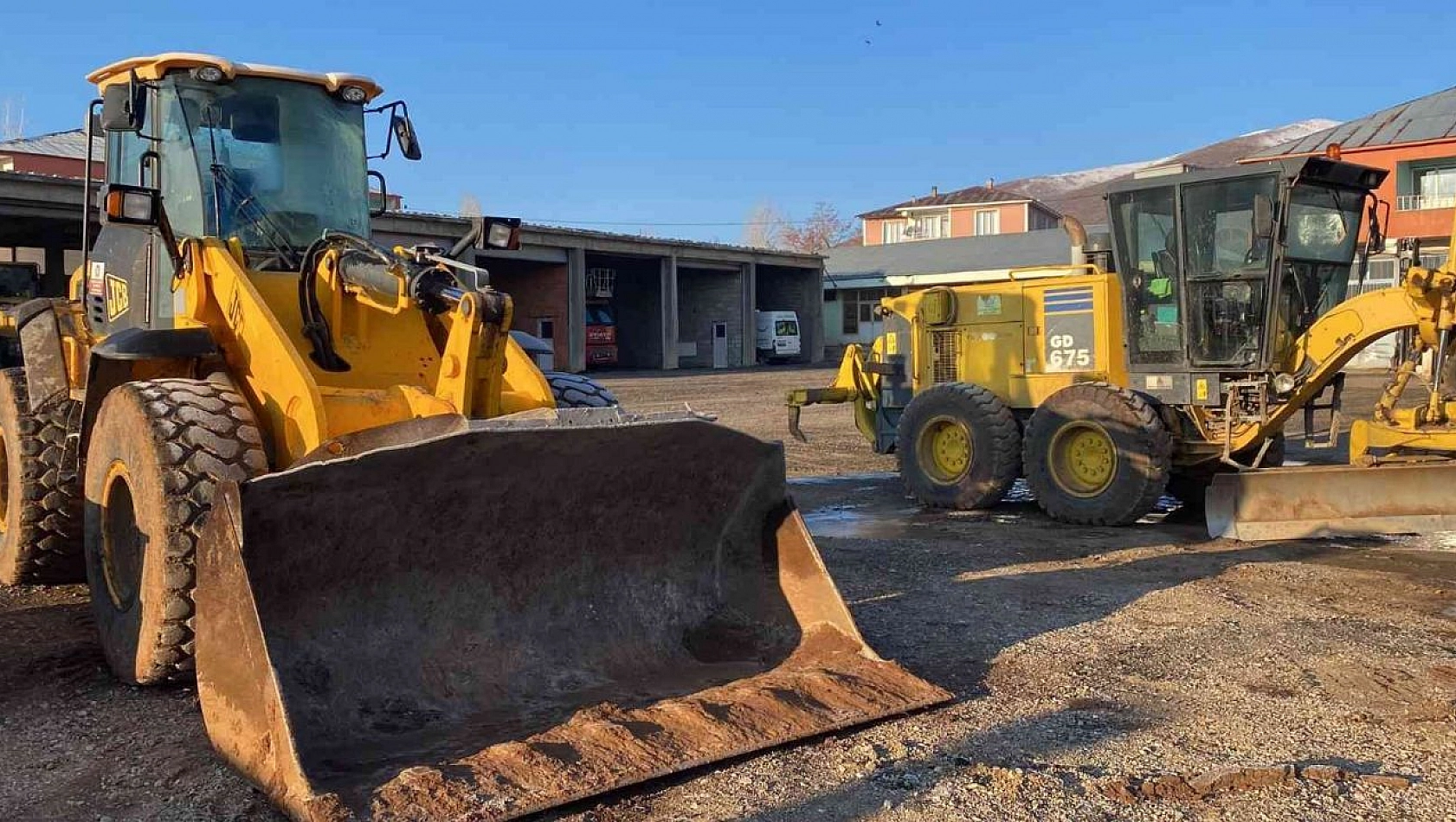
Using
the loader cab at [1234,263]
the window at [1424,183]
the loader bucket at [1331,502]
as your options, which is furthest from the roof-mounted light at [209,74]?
the window at [1424,183]

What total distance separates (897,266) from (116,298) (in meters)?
44.5

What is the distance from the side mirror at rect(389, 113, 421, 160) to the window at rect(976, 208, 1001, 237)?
60.8m

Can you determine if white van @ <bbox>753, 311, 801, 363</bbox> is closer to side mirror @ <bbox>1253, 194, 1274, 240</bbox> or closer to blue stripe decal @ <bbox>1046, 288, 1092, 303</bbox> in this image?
blue stripe decal @ <bbox>1046, 288, 1092, 303</bbox>

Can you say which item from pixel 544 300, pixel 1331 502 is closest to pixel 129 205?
pixel 1331 502

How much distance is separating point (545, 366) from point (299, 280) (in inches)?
62.9

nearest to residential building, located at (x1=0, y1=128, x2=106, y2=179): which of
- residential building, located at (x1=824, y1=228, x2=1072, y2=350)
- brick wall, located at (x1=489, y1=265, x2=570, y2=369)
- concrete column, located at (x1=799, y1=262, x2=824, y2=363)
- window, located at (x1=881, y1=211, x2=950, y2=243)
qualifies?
brick wall, located at (x1=489, y1=265, x2=570, y2=369)

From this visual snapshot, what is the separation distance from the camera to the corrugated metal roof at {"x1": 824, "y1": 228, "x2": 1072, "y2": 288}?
153 ft

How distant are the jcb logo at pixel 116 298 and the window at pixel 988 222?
61.3 metres

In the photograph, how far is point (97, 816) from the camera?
3.70 metres

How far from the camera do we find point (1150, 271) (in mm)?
10148

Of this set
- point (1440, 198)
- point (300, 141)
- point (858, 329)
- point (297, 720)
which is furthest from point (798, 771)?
point (858, 329)

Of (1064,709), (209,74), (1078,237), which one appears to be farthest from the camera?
(1078,237)

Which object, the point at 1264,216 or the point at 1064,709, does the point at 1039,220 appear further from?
the point at 1064,709

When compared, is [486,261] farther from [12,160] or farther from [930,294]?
[930,294]
